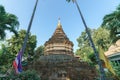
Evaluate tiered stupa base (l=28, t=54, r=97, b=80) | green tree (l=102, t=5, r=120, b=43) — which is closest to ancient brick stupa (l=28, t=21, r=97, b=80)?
tiered stupa base (l=28, t=54, r=97, b=80)

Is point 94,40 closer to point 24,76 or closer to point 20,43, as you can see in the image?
point 20,43

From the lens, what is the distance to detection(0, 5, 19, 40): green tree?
2256 centimetres

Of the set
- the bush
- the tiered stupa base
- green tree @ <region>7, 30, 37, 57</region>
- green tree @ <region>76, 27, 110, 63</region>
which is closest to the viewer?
the bush

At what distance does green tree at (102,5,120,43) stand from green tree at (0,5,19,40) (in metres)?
8.00

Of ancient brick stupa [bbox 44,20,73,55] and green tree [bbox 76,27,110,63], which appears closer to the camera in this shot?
ancient brick stupa [bbox 44,20,73,55]

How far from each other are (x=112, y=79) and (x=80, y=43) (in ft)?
109

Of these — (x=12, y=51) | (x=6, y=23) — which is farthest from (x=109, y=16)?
(x=12, y=51)

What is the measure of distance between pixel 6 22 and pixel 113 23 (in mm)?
9359

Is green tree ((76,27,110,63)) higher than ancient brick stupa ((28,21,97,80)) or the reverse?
higher

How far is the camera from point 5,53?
127 ft

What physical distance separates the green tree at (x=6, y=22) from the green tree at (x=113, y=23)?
26.2 ft

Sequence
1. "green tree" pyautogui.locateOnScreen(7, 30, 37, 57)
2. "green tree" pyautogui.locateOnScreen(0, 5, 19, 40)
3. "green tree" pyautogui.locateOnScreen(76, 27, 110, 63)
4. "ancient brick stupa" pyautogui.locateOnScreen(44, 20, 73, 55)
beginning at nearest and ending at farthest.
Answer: "green tree" pyautogui.locateOnScreen(0, 5, 19, 40), "ancient brick stupa" pyautogui.locateOnScreen(44, 20, 73, 55), "green tree" pyautogui.locateOnScreen(76, 27, 110, 63), "green tree" pyautogui.locateOnScreen(7, 30, 37, 57)

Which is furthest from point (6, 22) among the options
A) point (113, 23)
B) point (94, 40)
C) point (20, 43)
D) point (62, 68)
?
point (94, 40)

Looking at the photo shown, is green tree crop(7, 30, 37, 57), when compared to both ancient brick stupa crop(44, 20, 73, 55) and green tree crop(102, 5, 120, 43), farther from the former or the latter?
green tree crop(102, 5, 120, 43)
